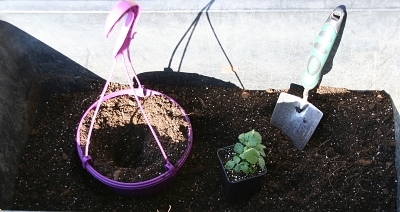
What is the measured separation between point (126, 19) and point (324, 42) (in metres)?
0.62

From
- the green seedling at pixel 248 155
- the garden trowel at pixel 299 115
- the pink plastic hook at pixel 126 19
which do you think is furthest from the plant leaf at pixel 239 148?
the pink plastic hook at pixel 126 19

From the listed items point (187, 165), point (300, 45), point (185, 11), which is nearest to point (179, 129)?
point (187, 165)

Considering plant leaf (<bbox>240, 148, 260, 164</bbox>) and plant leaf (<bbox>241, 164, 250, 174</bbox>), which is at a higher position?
plant leaf (<bbox>240, 148, 260, 164</bbox>)

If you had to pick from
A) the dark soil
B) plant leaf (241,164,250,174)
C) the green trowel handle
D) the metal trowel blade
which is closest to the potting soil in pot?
the dark soil

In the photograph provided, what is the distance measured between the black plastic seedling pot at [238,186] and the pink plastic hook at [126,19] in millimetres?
466

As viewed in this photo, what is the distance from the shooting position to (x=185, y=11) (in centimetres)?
154

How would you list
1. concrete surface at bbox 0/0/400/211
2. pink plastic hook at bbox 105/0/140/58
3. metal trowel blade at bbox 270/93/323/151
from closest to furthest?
pink plastic hook at bbox 105/0/140/58 → concrete surface at bbox 0/0/400/211 → metal trowel blade at bbox 270/93/323/151

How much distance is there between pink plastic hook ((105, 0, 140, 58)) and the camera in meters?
1.19

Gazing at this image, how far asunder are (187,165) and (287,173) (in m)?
0.35

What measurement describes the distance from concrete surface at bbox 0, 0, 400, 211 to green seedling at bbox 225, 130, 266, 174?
35 cm

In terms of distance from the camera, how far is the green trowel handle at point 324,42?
4.86 feet

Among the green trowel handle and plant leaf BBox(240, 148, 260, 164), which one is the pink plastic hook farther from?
the green trowel handle

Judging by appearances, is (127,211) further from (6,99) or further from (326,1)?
(326,1)

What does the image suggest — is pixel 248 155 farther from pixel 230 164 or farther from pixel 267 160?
pixel 267 160
